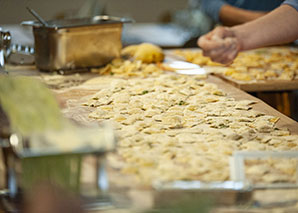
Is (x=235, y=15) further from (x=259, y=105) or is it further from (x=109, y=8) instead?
(x=109, y=8)

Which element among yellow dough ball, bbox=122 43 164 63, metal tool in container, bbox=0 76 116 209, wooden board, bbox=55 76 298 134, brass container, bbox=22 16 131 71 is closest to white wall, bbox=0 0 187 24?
yellow dough ball, bbox=122 43 164 63

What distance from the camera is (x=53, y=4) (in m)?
5.80

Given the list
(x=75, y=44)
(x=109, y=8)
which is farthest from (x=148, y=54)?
(x=109, y=8)

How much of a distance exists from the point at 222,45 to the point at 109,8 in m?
4.03

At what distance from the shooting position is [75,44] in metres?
2.12

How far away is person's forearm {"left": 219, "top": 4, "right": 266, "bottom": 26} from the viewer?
3094 mm

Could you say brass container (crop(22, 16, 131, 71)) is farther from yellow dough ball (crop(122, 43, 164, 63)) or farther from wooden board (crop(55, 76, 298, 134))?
wooden board (crop(55, 76, 298, 134))

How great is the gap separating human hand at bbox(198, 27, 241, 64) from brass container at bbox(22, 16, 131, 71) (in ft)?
1.63

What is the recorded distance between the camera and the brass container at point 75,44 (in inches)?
81.4

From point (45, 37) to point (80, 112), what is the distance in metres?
0.65

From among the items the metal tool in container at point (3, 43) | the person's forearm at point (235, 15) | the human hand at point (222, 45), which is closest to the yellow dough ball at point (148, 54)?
the human hand at point (222, 45)

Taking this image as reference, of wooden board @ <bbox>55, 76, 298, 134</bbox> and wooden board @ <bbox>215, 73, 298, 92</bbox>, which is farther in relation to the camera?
wooden board @ <bbox>215, 73, 298, 92</bbox>

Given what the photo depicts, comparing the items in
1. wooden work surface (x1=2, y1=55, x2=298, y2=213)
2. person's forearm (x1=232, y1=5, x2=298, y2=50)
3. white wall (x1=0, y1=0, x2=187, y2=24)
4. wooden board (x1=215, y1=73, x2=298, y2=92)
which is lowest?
wooden work surface (x1=2, y1=55, x2=298, y2=213)

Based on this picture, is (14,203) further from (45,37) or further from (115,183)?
(45,37)
